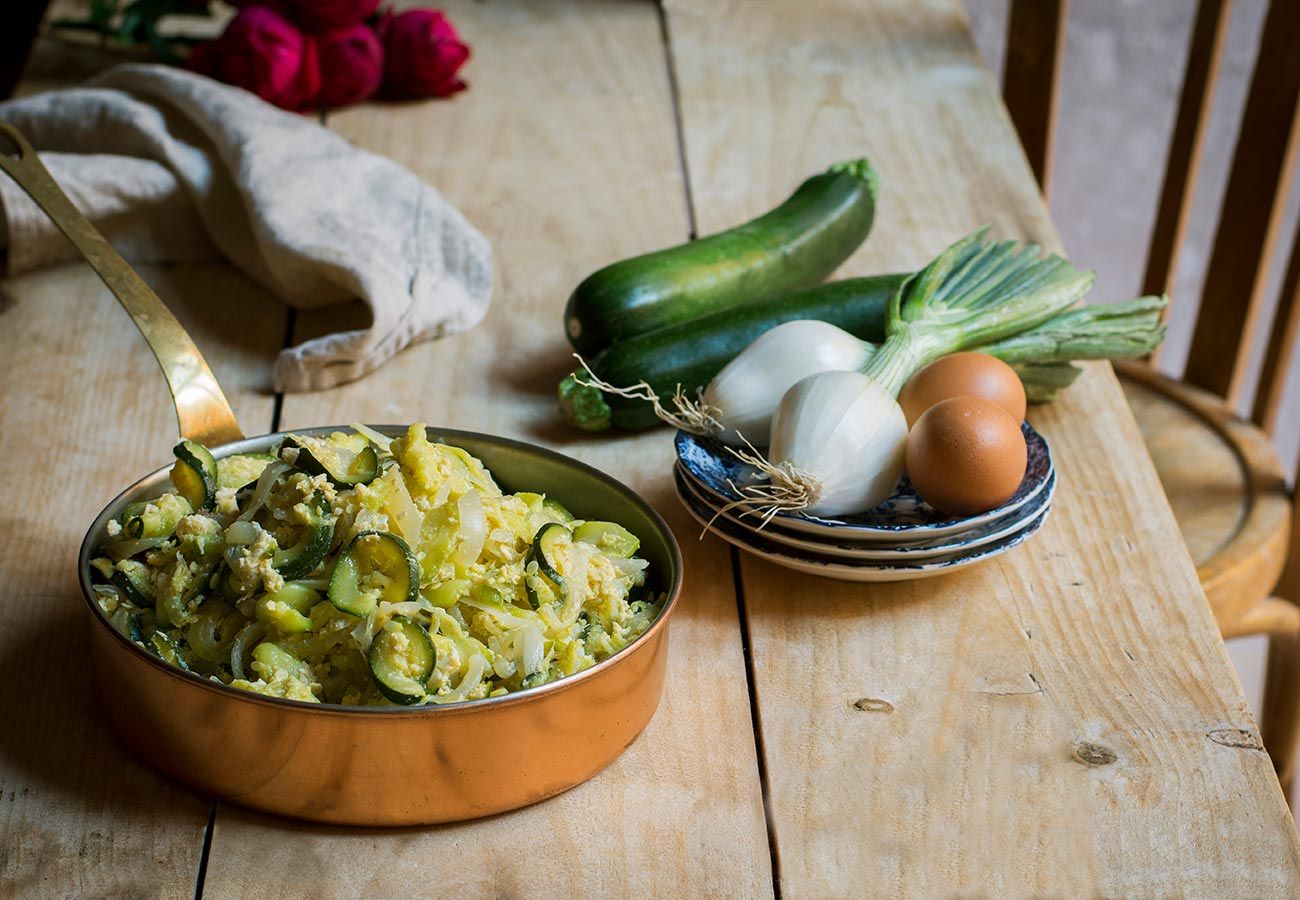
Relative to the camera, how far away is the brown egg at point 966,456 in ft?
3.28

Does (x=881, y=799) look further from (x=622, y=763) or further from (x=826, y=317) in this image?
(x=826, y=317)

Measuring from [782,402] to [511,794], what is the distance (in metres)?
0.38

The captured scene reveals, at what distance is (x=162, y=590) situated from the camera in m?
0.86

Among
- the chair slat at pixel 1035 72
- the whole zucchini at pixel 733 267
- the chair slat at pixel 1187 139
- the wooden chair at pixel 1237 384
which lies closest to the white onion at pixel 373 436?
the whole zucchini at pixel 733 267

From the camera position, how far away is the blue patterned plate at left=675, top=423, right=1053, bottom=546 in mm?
1002

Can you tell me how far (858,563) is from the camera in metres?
1.01

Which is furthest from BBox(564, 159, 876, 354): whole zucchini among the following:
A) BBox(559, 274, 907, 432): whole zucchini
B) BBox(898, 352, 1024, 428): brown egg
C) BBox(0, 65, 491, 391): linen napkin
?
BBox(898, 352, 1024, 428): brown egg

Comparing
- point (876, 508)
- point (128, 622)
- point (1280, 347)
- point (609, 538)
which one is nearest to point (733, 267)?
point (876, 508)

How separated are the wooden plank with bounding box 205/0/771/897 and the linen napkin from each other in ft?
0.15

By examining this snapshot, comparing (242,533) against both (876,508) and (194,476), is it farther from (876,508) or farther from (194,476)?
(876,508)

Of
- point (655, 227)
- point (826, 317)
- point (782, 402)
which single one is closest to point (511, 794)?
point (782, 402)

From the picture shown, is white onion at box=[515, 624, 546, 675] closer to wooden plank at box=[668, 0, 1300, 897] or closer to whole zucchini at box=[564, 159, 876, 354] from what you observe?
wooden plank at box=[668, 0, 1300, 897]

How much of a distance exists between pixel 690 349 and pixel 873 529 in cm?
31

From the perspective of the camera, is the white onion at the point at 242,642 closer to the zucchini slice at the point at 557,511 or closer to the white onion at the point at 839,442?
the zucchini slice at the point at 557,511
